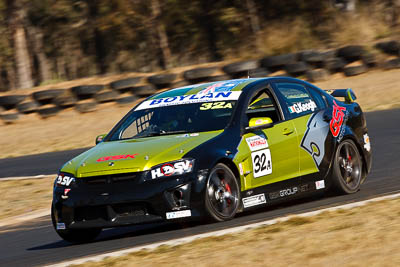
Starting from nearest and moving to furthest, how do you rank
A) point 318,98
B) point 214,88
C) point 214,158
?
point 214,158 < point 214,88 < point 318,98

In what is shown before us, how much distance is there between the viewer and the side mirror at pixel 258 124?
7.80m

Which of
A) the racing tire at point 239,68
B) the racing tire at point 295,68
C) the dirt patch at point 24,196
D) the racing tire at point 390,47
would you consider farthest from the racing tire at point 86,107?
the dirt patch at point 24,196

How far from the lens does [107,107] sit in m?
23.3

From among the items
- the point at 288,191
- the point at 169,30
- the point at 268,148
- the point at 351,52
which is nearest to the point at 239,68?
the point at 351,52

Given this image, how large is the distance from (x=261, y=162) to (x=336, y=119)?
4.92 feet

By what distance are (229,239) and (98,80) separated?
68.9 ft

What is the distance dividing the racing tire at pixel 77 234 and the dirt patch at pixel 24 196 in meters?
2.73

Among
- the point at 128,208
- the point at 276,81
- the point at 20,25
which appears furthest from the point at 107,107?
the point at 128,208

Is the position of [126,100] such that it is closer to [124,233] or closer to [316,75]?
[316,75]

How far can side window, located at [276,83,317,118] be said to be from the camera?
8578mm

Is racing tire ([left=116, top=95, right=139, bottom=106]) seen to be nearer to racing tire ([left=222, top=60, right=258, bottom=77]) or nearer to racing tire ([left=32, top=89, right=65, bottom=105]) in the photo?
racing tire ([left=32, top=89, right=65, bottom=105])

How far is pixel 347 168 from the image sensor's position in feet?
29.4

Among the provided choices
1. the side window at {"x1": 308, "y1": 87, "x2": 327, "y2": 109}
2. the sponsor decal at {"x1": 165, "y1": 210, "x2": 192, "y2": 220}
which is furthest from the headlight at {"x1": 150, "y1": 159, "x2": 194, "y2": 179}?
the side window at {"x1": 308, "y1": 87, "x2": 327, "y2": 109}

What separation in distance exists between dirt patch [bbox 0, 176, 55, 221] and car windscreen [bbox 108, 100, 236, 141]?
2.60m
